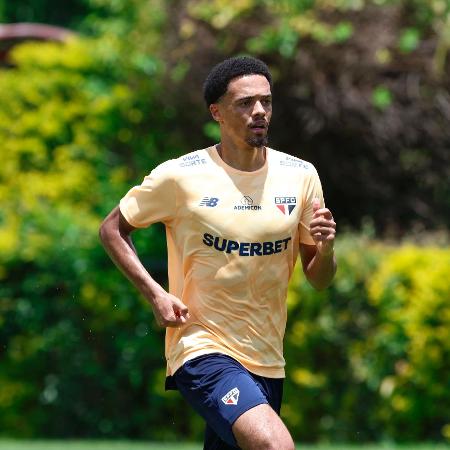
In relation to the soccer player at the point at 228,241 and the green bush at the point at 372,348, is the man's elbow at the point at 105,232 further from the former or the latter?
the green bush at the point at 372,348

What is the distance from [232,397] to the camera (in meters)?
5.67

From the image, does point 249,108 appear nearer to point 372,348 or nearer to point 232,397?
point 232,397

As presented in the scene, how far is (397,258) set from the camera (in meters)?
11.4

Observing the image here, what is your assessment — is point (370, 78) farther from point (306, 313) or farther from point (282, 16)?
point (306, 313)

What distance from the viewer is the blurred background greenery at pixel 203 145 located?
11.6m

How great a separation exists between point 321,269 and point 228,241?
0.49 m

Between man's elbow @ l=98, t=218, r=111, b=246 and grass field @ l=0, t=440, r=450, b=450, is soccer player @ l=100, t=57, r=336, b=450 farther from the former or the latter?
grass field @ l=0, t=440, r=450, b=450

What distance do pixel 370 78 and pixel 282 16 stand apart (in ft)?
3.36

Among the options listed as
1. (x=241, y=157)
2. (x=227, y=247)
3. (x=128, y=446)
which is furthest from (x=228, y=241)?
(x=128, y=446)

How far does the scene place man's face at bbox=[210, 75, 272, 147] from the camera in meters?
6.00

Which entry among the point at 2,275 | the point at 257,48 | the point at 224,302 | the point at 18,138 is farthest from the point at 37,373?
the point at 224,302

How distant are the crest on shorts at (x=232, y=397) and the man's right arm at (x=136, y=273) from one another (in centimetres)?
37

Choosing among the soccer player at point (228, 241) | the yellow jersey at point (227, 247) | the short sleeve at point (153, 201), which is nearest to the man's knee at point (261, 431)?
the soccer player at point (228, 241)

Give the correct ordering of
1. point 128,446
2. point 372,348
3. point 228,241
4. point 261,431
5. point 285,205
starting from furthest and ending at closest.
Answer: point 128,446, point 372,348, point 285,205, point 228,241, point 261,431
